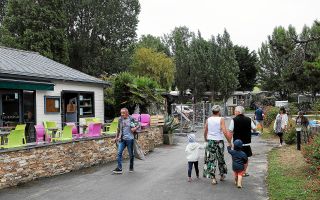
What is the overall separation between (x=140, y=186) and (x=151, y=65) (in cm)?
4223

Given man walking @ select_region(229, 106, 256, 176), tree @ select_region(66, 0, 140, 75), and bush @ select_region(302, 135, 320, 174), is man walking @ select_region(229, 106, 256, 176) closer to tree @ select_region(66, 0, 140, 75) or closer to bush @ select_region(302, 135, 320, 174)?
bush @ select_region(302, 135, 320, 174)

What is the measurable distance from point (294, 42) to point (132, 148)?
9.96m

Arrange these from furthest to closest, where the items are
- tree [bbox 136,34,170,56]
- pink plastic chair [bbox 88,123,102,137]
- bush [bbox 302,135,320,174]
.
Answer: tree [bbox 136,34,170,56] → pink plastic chair [bbox 88,123,102,137] → bush [bbox 302,135,320,174]

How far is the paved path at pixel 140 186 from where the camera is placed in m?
8.50

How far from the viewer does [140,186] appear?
956 centimetres

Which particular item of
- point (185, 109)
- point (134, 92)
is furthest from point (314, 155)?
point (185, 109)

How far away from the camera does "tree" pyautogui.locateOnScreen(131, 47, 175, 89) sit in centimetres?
5134

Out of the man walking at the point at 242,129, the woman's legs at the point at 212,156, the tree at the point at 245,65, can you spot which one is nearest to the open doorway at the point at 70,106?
the woman's legs at the point at 212,156

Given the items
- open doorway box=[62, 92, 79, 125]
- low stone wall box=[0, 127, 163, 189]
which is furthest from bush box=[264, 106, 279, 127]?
low stone wall box=[0, 127, 163, 189]

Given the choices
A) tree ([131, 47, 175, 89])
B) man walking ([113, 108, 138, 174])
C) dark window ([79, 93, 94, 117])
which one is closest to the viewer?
man walking ([113, 108, 138, 174])

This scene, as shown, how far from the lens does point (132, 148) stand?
11719 mm

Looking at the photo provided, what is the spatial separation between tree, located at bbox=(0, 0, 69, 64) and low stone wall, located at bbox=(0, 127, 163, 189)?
78.7ft

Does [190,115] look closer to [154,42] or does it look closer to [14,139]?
[14,139]

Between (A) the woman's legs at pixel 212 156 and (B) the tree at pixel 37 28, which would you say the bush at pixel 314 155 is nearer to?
(A) the woman's legs at pixel 212 156
